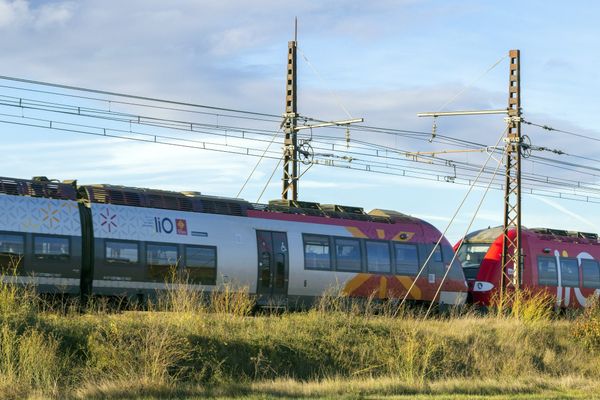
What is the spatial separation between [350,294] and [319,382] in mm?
10694

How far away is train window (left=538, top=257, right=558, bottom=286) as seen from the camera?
37.5m

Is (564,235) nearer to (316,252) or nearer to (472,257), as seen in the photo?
(472,257)

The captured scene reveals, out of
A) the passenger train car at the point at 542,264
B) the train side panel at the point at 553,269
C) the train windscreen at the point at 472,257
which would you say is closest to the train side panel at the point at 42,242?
the train side panel at the point at 553,269

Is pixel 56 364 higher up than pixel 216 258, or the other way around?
pixel 216 258

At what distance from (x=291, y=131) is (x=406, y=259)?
676 centimetres

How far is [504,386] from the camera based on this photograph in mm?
20016

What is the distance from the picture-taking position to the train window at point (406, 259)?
31.5m

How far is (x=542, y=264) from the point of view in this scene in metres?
37.7

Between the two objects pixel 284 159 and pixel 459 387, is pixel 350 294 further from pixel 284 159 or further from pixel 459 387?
pixel 459 387

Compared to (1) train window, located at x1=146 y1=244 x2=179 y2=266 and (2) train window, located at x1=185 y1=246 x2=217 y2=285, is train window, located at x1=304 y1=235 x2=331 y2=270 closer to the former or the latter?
(2) train window, located at x1=185 y1=246 x2=217 y2=285

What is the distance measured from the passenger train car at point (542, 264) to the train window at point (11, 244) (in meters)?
18.4

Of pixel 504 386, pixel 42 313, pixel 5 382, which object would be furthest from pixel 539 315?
pixel 5 382

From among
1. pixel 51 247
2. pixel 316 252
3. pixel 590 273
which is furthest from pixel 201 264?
pixel 590 273

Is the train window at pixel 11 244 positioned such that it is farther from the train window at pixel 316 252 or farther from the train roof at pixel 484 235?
the train roof at pixel 484 235
